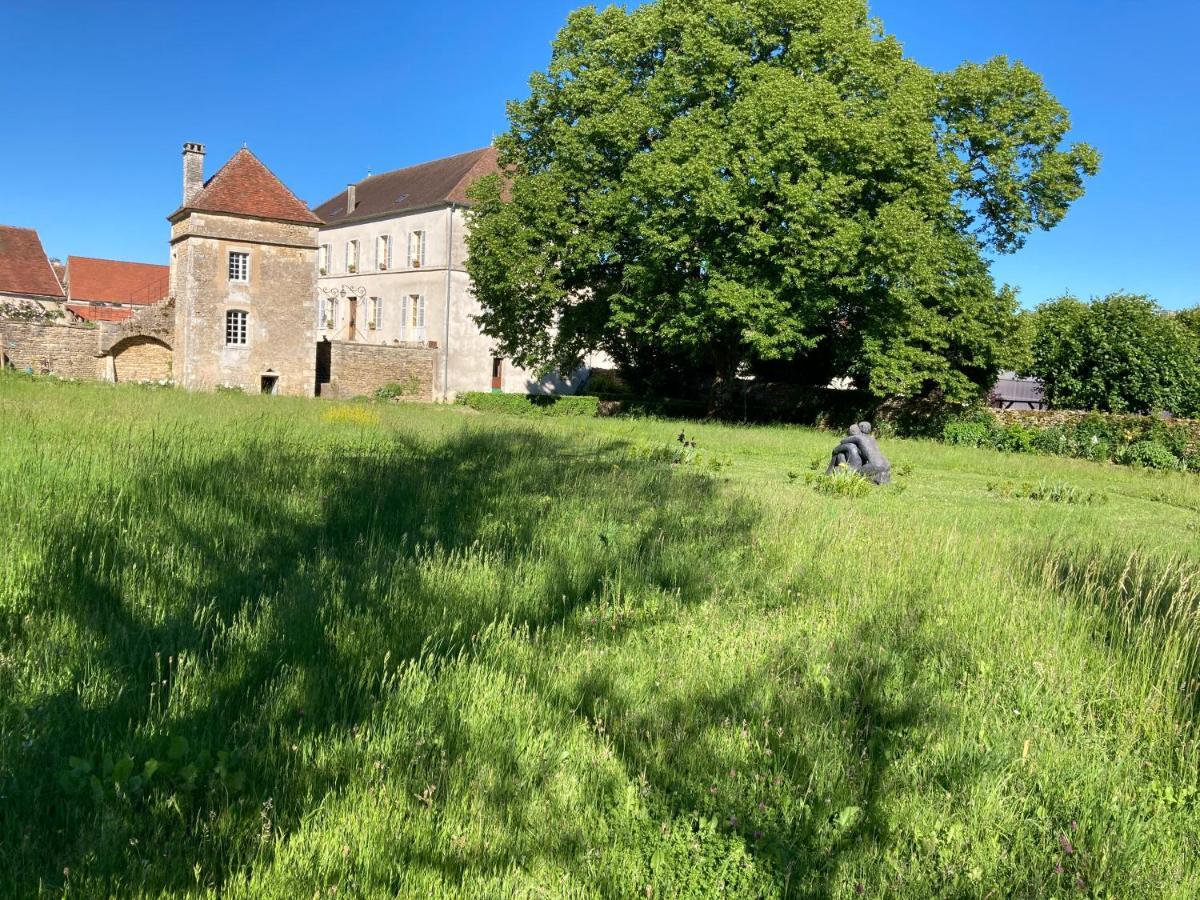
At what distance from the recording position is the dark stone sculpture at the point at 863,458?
48.8 feet

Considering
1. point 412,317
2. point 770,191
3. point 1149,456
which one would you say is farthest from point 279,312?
point 1149,456

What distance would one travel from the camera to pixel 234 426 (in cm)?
1155

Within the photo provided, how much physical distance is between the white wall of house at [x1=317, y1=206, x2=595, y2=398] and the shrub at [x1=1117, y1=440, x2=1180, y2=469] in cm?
2710

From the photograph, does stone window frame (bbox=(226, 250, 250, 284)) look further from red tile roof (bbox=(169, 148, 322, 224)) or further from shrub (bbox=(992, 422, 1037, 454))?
shrub (bbox=(992, 422, 1037, 454))

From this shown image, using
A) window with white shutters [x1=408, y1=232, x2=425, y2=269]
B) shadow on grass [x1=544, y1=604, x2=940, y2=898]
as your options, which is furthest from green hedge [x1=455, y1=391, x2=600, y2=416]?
shadow on grass [x1=544, y1=604, x2=940, y2=898]

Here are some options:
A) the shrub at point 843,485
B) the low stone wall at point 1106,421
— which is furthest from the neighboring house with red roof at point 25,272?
the shrub at point 843,485

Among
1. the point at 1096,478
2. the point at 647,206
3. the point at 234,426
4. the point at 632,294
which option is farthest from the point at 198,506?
the point at 632,294

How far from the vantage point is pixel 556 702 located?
4133 millimetres

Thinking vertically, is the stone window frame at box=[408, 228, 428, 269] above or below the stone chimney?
below

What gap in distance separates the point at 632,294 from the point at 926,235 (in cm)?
1017

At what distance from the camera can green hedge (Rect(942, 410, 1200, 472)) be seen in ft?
80.2

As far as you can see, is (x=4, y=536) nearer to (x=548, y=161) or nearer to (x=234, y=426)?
(x=234, y=426)

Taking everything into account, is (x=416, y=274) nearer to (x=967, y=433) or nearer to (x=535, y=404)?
(x=535, y=404)

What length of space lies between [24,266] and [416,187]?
2733cm
